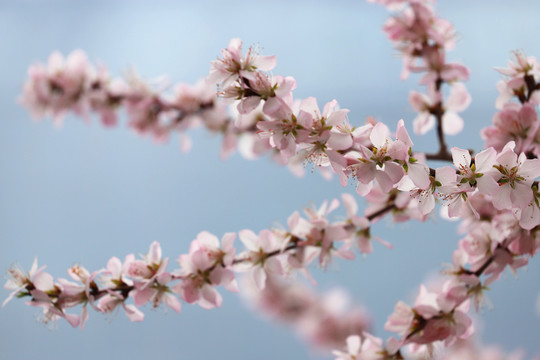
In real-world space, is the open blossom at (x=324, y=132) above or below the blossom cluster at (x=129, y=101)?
below

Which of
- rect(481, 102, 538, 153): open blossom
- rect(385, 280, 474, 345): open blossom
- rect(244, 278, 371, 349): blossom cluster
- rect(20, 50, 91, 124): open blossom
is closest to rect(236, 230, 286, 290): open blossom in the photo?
rect(385, 280, 474, 345): open blossom

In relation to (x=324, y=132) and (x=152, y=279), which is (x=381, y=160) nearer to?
A: (x=324, y=132)

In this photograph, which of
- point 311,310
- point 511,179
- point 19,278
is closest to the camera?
point 511,179

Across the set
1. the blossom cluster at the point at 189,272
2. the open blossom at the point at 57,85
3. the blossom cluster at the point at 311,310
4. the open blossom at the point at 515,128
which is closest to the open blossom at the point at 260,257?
the blossom cluster at the point at 189,272

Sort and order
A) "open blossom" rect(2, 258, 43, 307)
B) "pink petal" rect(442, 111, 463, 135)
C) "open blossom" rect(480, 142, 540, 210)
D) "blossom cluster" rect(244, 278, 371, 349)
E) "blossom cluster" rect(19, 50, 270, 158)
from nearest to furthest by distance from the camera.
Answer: "open blossom" rect(480, 142, 540, 210) → "open blossom" rect(2, 258, 43, 307) → "pink petal" rect(442, 111, 463, 135) → "blossom cluster" rect(19, 50, 270, 158) → "blossom cluster" rect(244, 278, 371, 349)

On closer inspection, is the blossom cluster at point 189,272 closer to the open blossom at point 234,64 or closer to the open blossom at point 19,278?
the open blossom at point 19,278

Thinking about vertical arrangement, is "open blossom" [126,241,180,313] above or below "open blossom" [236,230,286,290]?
below

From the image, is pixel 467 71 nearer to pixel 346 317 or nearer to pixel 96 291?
pixel 96 291

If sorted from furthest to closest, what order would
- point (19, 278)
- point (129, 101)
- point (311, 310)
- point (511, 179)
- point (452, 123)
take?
point (311, 310), point (129, 101), point (452, 123), point (19, 278), point (511, 179)

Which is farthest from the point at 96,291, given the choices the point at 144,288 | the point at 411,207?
the point at 411,207

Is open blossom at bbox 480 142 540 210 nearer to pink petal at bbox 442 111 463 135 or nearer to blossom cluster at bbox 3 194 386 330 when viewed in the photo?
blossom cluster at bbox 3 194 386 330

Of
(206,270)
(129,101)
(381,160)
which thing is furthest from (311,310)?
(381,160)
